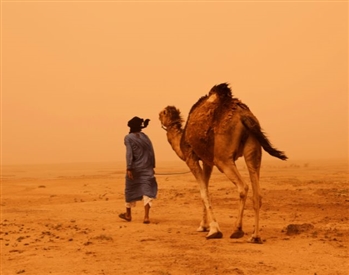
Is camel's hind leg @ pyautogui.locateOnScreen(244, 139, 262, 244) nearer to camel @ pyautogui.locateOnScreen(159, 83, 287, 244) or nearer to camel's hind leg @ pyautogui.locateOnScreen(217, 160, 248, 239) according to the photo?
camel @ pyautogui.locateOnScreen(159, 83, 287, 244)

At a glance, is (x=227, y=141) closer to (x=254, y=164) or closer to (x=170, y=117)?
(x=254, y=164)

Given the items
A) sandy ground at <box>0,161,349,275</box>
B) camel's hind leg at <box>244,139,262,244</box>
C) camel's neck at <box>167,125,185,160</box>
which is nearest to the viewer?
sandy ground at <box>0,161,349,275</box>

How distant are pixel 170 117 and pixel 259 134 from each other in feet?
8.45

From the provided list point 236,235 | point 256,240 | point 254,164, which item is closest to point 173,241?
point 236,235

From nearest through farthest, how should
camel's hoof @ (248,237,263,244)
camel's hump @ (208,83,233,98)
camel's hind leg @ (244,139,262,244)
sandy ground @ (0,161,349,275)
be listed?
sandy ground @ (0,161,349,275) → camel's hoof @ (248,237,263,244) → camel's hind leg @ (244,139,262,244) → camel's hump @ (208,83,233,98)

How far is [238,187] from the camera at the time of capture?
25.8 ft

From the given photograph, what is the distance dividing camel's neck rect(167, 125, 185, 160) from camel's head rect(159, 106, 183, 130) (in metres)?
0.08

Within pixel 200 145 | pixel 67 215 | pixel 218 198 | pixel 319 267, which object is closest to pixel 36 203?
pixel 67 215

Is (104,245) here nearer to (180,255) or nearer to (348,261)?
(180,255)

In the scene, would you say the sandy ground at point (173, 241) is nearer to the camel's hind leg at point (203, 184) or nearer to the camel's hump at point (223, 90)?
the camel's hind leg at point (203, 184)

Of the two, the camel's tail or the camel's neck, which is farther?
the camel's neck

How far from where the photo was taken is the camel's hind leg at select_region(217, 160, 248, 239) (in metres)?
7.79

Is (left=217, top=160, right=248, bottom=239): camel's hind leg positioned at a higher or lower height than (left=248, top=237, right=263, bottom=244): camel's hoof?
higher

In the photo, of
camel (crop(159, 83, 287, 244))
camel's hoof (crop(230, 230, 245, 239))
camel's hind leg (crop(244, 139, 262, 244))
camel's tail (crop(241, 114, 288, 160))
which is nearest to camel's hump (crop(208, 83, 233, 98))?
camel (crop(159, 83, 287, 244))
